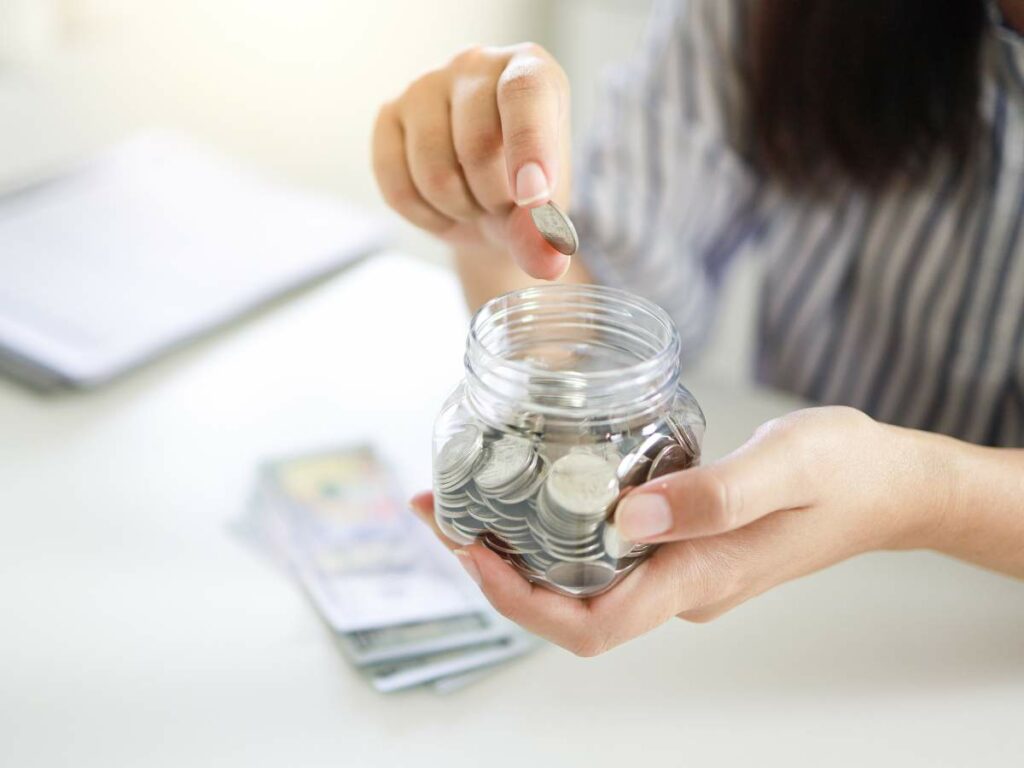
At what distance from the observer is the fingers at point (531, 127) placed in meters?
0.61

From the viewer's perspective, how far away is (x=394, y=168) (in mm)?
763

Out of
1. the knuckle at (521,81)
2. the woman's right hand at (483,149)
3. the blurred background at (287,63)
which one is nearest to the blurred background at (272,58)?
the blurred background at (287,63)

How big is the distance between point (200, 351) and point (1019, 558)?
727 mm

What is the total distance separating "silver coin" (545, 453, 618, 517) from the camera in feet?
1.73

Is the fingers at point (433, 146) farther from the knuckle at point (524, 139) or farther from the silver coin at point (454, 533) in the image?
the silver coin at point (454, 533)

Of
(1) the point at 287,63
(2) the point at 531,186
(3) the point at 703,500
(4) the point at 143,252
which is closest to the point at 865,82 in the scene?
(2) the point at 531,186

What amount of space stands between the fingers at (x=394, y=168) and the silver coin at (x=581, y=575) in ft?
1.03

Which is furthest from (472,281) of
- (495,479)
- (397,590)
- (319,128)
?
(319,128)

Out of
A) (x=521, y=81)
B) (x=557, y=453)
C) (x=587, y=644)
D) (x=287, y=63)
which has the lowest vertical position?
(x=287, y=63)

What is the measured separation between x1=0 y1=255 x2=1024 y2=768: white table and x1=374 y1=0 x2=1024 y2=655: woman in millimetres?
87

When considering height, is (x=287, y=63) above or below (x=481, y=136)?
below

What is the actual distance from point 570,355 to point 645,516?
0.57 feet

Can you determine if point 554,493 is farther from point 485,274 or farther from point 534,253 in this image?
point 485,274

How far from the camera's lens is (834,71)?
38.2 inches
